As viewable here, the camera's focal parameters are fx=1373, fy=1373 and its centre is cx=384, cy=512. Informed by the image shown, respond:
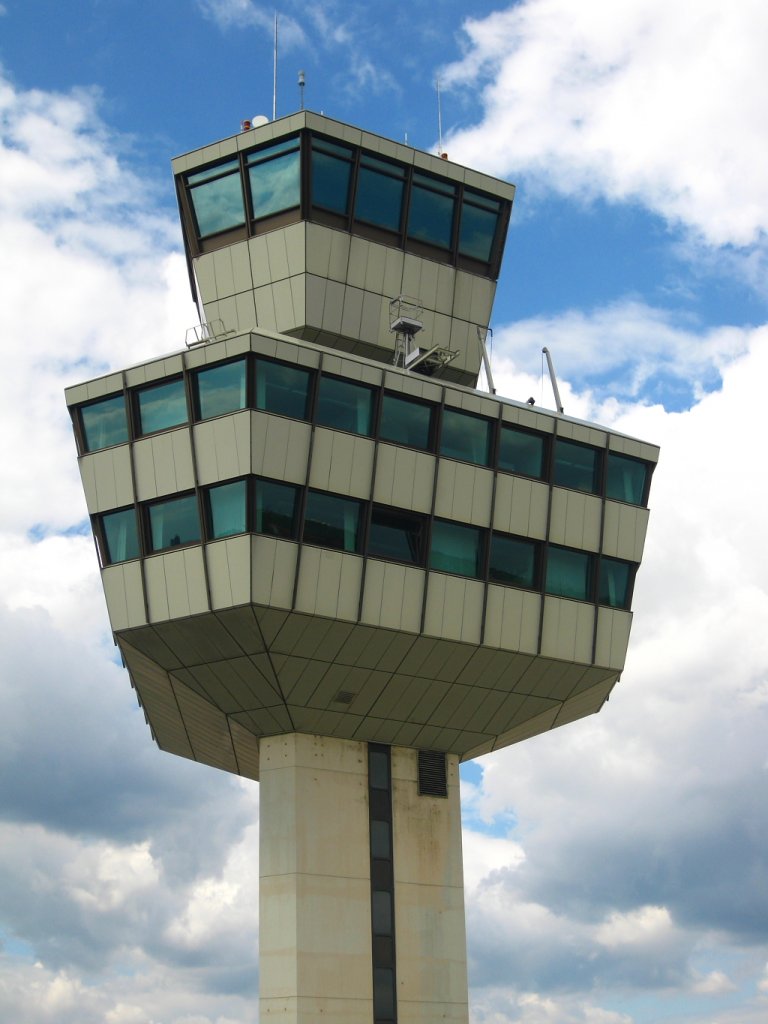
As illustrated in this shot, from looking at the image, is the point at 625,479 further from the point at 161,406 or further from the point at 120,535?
the point at 120,535

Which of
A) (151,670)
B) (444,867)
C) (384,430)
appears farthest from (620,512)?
(151,670)

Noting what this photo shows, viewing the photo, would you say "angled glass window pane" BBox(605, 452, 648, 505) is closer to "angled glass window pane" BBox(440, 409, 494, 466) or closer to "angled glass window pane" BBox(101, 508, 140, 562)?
"angled glass window pane" BBox(440, 409, 494, 466)

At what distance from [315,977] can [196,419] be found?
14.6m

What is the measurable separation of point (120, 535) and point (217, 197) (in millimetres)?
10888

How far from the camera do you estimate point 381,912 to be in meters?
36.9

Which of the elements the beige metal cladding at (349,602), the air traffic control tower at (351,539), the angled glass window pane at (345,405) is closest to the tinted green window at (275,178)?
the air traffic control tower at (351,539)

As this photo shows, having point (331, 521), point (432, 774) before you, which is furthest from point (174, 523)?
point (432, 774)

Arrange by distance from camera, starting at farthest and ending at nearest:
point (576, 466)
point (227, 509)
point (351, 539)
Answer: point (576, 466) < point (351, 539) < point (227, 509)

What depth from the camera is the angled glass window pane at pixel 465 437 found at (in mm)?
36312

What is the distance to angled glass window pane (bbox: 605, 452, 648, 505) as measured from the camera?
1523 inches

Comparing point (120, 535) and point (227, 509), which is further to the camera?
point (120, 535)

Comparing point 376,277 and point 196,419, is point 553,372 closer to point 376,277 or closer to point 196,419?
point 376,277

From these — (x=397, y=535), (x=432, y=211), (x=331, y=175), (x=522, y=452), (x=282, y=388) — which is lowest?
(x=397, y=535)

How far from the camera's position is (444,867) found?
38438mm
